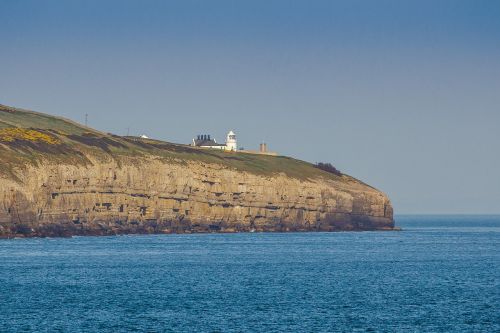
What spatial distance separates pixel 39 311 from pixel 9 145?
123914 mm

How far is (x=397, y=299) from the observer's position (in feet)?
281

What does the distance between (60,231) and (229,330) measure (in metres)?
123

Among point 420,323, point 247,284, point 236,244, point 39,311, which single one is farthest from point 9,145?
point 420,323

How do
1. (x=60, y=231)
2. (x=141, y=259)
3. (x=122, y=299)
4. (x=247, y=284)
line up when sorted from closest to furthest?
(x=122, y=299) → (x=247, y=284) → (x=141, y=259) → (x=60, y=231)

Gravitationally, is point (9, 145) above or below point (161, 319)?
above

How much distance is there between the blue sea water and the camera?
72.2 metres

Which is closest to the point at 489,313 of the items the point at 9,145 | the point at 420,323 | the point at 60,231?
the point at 420,323

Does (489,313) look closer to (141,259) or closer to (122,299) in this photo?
(122,299)

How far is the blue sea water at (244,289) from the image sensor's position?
72250 mm

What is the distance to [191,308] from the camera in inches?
3130

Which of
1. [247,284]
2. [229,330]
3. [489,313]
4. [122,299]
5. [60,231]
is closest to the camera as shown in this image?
[229,330]

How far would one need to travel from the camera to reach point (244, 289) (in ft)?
306

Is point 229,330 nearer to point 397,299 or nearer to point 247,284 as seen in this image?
point 397,299

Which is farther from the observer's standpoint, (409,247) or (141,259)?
(409,247)
